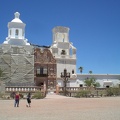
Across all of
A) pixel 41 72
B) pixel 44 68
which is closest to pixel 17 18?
pixel 44 68

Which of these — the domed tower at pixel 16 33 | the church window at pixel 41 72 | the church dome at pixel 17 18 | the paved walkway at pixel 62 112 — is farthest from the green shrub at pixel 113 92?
the church dome at pixel 17 18

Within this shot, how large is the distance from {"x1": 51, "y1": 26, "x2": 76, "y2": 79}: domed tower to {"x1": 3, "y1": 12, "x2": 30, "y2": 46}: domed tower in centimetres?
780

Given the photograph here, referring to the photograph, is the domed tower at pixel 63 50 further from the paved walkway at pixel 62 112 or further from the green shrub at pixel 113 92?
the paved walkway at pixel 62 112

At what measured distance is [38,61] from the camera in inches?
2048

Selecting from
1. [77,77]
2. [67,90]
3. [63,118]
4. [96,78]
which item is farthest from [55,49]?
[63,118]

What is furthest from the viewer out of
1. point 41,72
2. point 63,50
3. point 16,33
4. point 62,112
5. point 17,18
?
point 63,50

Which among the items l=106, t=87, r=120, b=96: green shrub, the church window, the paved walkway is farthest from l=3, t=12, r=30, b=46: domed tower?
the paved walkway

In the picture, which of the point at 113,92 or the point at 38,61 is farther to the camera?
the point at 38,61

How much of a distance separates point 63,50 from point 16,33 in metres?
11.8

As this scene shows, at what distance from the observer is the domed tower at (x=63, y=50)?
2175 inches

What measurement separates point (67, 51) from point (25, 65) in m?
12.5

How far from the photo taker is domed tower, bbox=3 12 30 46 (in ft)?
169

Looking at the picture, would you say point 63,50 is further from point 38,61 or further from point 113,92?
point 113,92

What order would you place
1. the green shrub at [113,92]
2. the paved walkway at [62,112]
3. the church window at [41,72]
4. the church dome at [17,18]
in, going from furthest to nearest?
the church dome at [17,18], the church window at [41,72], the green shrub at [113,92], the paved walkway at [62,112]
